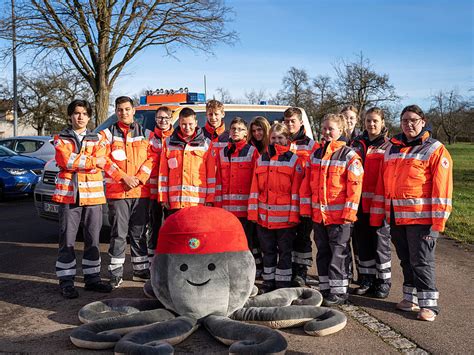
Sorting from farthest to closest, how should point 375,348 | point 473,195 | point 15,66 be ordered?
point 15,66, point 473,195, point 375,348

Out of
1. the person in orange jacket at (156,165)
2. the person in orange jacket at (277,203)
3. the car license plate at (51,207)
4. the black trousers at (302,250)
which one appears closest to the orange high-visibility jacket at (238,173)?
the person in orange jacket at (277,203)

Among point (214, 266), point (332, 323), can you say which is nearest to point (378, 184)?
point (332, 323)

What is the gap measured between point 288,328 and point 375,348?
29.8 inches

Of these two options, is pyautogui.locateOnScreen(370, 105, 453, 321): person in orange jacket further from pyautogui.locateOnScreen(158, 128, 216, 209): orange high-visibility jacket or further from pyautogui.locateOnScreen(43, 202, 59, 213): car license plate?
pyautogui.locateOnScreen(43, 202, 59, 213): car license plate

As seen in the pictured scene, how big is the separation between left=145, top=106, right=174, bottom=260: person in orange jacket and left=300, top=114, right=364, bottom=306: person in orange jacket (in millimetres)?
1844

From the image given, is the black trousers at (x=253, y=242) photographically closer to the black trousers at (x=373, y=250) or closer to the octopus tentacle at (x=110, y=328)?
the black trousers at (x=373, y=250)

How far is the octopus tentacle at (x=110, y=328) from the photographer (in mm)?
3910

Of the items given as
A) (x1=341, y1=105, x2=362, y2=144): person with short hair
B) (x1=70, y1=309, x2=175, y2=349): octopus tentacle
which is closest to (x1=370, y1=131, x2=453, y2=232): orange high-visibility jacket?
(x1=341, y1=105, x2=362, y2=144): person with short hair

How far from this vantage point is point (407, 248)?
16.4 feet

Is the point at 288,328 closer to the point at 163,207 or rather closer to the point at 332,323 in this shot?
the point at 332,323

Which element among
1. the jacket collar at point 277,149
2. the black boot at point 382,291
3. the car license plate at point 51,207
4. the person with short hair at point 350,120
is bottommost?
the black boot at point 382,291

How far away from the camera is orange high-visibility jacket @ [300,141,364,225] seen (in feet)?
16.3

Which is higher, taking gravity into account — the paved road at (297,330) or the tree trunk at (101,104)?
the tree trunk at (101,104)

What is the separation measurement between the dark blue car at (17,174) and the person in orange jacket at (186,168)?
8.90m
